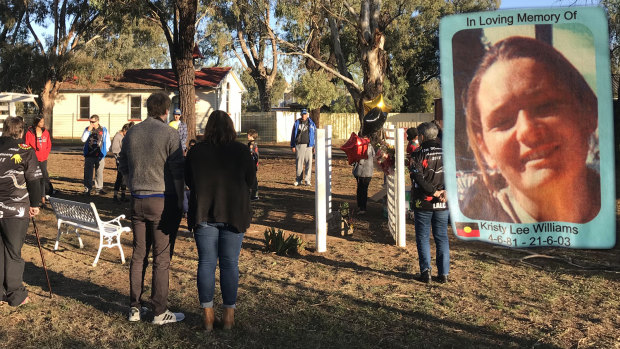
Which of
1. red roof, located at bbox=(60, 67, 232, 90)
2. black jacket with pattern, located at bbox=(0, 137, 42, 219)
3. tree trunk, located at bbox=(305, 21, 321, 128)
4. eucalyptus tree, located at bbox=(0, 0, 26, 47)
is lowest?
black jacket with pattern, located at bbox=(0, 137, 42, 219)

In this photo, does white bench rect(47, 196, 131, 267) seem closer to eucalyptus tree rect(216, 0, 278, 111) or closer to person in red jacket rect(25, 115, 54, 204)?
person in red jacket rect(25, 115, 54, 204)

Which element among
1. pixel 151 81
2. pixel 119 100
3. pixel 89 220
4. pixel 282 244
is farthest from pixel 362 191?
pixel 119 100

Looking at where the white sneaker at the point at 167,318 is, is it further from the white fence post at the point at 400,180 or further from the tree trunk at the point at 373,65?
the tree trunk at the point at 373,65

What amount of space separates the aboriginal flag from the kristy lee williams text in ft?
2.79

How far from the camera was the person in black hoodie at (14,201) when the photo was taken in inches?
219

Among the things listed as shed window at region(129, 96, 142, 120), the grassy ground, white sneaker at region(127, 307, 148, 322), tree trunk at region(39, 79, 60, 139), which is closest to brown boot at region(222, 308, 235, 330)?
the grassy ground

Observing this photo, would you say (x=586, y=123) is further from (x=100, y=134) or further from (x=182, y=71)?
(x=182, y=71)

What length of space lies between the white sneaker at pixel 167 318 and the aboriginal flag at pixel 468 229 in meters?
3.28

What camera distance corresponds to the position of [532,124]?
8.11 feet

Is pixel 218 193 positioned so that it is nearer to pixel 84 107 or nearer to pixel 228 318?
pixel 228 318

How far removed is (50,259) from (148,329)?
11.0 ft

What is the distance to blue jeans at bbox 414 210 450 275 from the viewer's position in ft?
21.0

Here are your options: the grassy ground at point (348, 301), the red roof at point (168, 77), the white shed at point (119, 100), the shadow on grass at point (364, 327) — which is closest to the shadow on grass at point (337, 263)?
the grassy ground at point (348, 301)

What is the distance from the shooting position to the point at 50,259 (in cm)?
777
